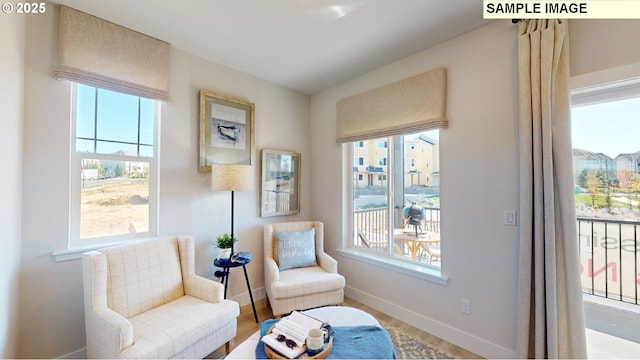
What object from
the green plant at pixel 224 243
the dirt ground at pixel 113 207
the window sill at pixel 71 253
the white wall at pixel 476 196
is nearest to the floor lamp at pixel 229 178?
the green plant at pixel 224 243

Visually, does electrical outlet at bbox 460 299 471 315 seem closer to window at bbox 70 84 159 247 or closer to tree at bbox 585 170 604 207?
tree at bbox 585 170 604 207

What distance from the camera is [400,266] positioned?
2.63 metres

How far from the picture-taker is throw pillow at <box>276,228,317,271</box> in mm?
2807

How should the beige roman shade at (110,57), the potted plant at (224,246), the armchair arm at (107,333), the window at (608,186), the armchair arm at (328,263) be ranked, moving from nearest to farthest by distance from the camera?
the armchair arm at (107,333)
the window at (608,186)
the beige roman shade at (110,57)
the potted plant at (224,246)
the armchair arm at (328,263)

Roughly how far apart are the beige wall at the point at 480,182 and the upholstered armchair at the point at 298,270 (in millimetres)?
728

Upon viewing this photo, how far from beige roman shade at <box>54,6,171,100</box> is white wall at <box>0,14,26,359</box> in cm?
24

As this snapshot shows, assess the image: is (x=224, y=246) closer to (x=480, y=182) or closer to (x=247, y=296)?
(x=247, y=296)

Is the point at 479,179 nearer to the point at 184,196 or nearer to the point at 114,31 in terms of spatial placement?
the point at 184,196

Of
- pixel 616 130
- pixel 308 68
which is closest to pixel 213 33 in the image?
pixel 308 68

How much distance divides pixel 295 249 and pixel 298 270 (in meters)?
0.23

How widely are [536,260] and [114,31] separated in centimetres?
366

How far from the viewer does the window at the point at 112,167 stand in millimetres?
2031

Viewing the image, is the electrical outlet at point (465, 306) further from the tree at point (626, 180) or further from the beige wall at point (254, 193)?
the tree at point (626, 180)

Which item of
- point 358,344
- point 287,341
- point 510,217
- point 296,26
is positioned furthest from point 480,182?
point 296,26
